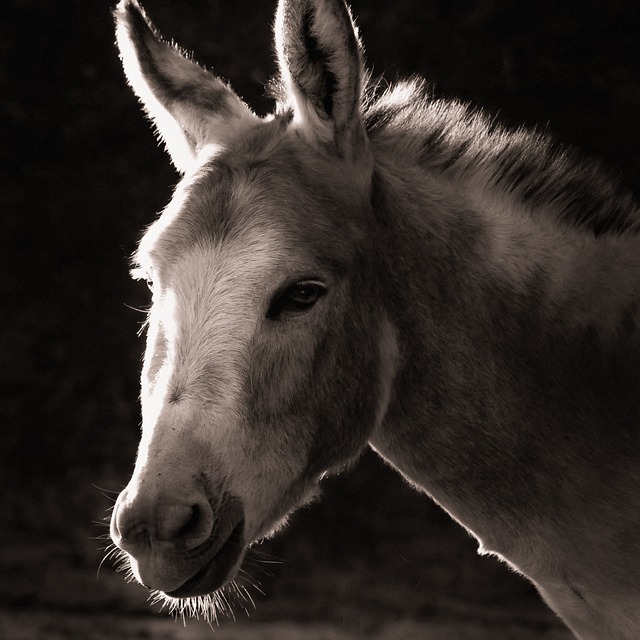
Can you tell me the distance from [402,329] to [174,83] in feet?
2.96

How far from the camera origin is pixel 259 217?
1.78 meters

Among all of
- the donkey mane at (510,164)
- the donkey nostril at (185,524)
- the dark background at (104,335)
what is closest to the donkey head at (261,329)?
the donkey nostril at (185,524)

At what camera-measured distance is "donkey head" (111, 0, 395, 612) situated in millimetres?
1576

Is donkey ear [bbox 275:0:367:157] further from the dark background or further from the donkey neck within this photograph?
the dark background

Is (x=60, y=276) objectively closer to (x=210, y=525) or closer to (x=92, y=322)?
(x=92, y=322)

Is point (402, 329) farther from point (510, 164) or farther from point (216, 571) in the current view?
point (216, 571)

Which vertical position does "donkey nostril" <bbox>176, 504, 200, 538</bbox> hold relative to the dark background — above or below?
above

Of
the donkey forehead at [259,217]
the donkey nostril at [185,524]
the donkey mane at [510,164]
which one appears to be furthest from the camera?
the donkey mane at [510,164]

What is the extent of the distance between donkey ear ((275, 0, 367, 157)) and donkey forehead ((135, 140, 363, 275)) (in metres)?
0.12

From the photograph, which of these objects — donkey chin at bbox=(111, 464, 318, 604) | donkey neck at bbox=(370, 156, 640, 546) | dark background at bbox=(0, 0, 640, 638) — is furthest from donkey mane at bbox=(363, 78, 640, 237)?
dark background at bbox=(0, 0, 640, 638)

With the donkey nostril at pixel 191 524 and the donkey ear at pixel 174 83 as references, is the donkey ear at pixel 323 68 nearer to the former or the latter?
the donkey ear at pixel 174 83

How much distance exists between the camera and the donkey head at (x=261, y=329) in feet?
5.17

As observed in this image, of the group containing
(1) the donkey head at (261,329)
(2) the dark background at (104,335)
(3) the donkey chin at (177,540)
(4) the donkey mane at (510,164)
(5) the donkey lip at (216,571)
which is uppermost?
(4) the donkey mane at (510,164)

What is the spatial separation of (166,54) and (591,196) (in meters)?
1.16
